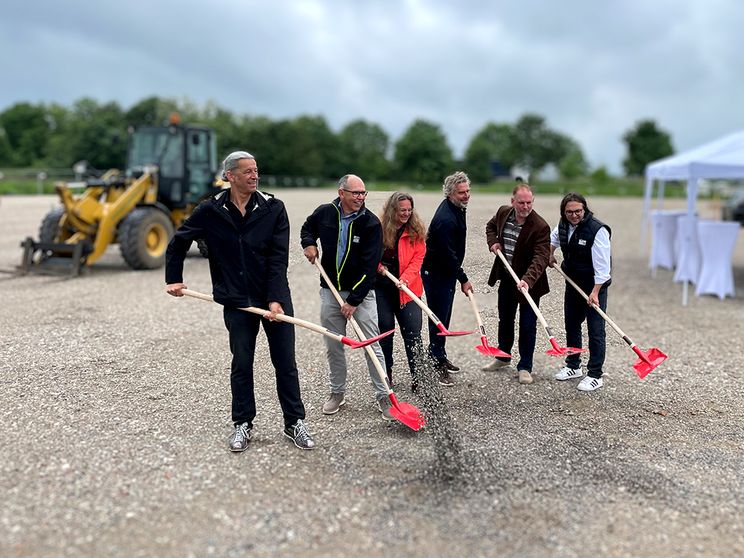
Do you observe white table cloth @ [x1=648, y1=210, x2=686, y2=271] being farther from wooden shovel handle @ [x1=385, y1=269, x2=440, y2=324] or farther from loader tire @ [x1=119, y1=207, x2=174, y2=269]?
wooden shovel handle @ [x1=385, y1=269, x2=440, y2=324]

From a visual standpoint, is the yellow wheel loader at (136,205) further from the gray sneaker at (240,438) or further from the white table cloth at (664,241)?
the white table cloth at (664,241)

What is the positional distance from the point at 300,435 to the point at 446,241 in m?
1.93

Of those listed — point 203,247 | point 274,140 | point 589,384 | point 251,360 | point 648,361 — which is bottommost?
point 589,384

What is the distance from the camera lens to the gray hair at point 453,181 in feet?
16.9

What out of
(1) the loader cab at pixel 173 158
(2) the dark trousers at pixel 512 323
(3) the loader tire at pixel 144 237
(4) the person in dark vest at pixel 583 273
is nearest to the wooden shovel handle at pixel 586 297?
(4) the person in dark vest at pixel 583 273

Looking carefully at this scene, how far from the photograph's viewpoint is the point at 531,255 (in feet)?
17.6

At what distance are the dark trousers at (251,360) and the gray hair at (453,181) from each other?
176cm

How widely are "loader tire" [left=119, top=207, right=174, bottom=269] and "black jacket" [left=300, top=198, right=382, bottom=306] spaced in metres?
7.07

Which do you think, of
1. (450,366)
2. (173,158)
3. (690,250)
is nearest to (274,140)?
(173,158)

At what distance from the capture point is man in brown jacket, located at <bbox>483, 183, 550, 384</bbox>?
5.27 m

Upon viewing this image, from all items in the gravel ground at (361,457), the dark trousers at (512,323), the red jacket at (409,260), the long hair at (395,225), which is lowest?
the gravel ground at (361,457)

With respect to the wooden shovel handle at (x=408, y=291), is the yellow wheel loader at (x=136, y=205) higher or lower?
higher

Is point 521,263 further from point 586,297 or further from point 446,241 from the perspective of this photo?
point 446,241

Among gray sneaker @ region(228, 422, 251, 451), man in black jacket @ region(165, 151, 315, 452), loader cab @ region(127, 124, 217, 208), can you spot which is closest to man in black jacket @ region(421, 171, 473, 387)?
man in black jacket @ region(165, 151, 315, 452)
